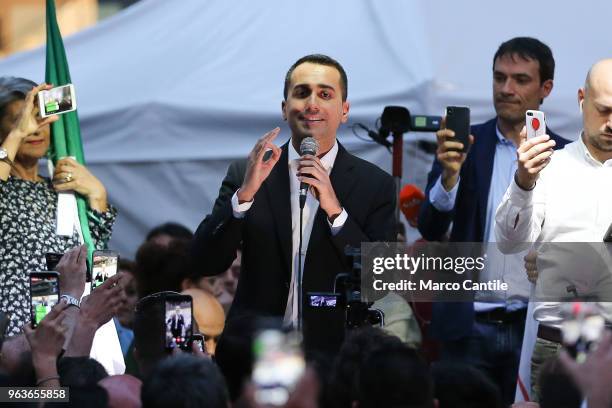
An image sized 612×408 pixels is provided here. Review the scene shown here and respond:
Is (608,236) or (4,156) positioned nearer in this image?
(608,236)

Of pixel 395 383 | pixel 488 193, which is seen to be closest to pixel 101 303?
pixel 395 383

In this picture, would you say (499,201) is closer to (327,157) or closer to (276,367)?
(327,157)

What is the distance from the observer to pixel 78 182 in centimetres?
667

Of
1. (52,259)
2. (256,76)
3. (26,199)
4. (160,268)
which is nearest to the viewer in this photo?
(52,259)

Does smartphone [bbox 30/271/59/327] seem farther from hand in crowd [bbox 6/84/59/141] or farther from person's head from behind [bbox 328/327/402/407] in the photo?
hand in crowd [bbox 6/84/59/141]

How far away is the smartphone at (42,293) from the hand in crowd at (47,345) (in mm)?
369

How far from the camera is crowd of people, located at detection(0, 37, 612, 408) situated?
14.2ft

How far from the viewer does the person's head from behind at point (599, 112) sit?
5879 millimetres

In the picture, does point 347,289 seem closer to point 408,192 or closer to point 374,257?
point 374,257

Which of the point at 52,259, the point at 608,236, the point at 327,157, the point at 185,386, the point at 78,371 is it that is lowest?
the point at 185,386

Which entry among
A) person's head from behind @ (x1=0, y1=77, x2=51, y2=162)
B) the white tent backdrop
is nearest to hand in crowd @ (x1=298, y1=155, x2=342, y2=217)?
person's head from behind @ (x1=0, y1=77, x2=51, y2=162)

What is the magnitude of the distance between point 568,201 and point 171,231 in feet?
8.97

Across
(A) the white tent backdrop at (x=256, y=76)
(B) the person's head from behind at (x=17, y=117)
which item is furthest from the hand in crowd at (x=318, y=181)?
(A) the white tent backdrop at (x=256, y=76)

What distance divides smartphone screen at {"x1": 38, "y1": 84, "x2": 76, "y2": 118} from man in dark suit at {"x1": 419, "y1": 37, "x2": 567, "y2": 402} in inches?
65.0
